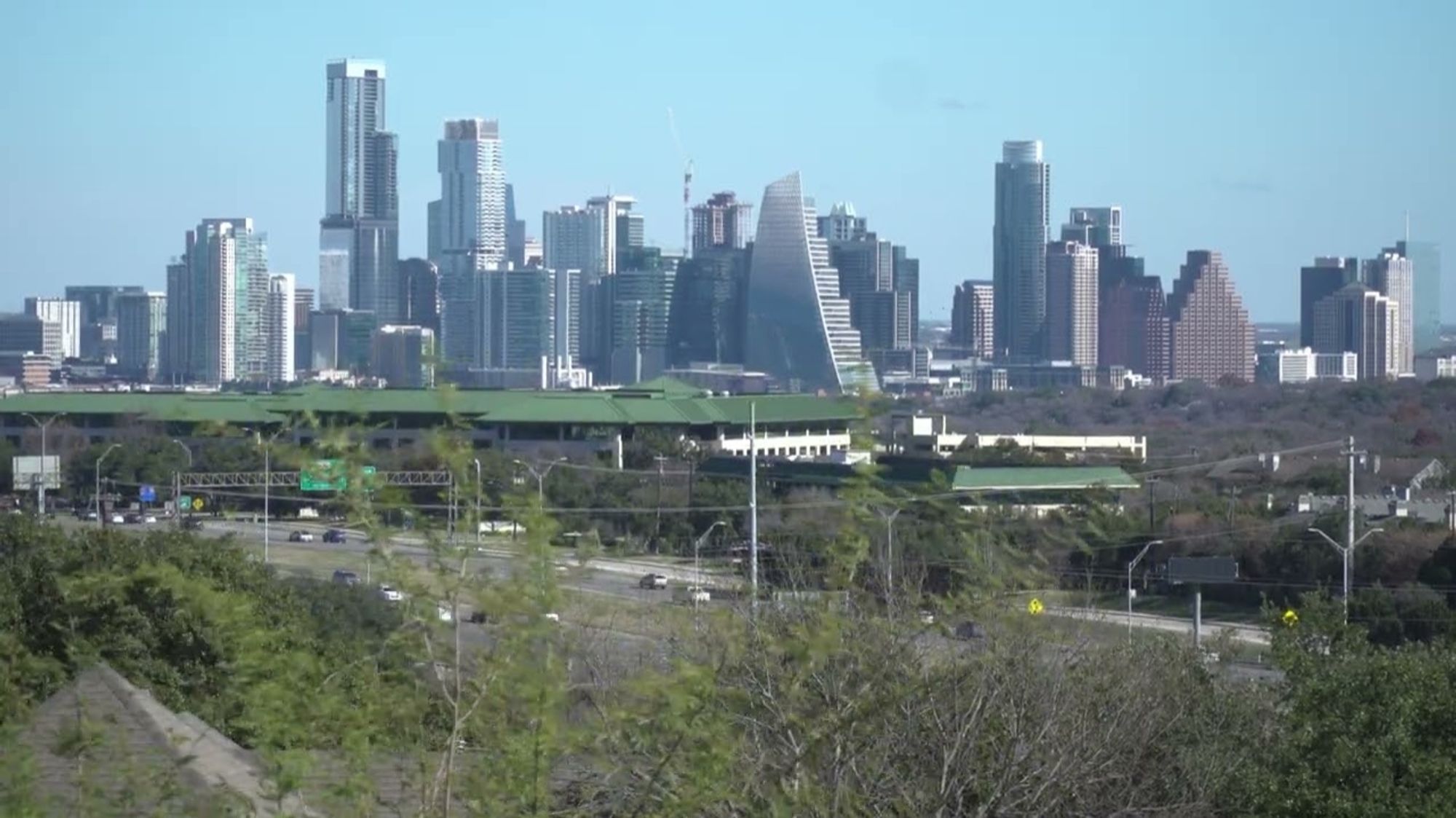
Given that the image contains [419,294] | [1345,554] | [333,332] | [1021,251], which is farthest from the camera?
[1021,251]

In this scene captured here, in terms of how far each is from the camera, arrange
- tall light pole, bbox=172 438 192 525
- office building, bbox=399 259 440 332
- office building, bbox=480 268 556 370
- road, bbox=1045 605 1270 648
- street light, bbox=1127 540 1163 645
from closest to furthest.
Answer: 1. road, bbox=1045 605 1270 648
2. street light, bbox=1127 540 1163 645
3. tall light pole, bbox=172 438 192 525
4. office building, bbox=480 268 556 370
5. office building, bbox=399 259 440 332

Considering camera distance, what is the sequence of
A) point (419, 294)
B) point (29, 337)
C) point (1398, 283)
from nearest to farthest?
point (29, 337), point (1398, 283), point (419, 294)

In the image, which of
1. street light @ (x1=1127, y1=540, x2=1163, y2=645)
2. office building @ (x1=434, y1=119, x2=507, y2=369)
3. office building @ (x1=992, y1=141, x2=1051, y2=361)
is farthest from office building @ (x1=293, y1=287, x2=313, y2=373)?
street light @ (x1=1127, y1=540, x2=1163, y2=645)

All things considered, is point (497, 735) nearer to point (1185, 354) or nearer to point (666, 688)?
point (666, 688)

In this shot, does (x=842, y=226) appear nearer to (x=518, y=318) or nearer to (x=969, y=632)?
(x=518, y=318)

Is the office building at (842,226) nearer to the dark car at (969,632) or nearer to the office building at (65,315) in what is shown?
the office building at (65,315)

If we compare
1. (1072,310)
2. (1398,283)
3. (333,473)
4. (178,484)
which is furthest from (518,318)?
(333,473)

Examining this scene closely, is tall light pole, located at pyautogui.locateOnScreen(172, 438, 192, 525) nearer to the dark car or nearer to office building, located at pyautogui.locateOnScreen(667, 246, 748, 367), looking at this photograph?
the dark car
